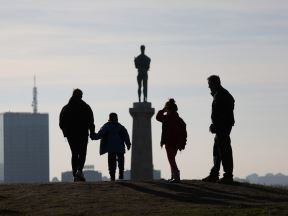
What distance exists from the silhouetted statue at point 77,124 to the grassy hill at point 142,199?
147cm

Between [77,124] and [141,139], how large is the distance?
20650 mm

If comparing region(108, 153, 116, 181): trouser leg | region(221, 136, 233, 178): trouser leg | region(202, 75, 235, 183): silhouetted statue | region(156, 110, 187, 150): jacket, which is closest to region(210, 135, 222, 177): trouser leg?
region(202, 75, 235, 183): silhouetted statue

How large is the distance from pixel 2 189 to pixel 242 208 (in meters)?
5.64

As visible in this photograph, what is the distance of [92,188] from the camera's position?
27.9 m

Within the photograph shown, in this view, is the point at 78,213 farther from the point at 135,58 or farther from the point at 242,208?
the point at 135,58

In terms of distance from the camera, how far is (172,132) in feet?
98.1

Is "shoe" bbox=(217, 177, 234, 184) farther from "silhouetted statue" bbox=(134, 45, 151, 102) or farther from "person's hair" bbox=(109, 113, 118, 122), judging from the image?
"silhouetted statue" bbox=(134, 45, 151, 102)

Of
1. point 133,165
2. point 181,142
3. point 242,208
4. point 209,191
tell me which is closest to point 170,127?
point 181,142

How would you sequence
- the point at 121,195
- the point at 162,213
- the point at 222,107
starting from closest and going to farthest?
the point at 162,213
the point at 121,195
the point at 222,107

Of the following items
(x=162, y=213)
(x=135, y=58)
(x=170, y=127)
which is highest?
(x=135, y=58)

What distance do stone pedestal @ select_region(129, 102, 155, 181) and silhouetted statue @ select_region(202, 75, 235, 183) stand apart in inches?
818

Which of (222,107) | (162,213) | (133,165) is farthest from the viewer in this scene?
(133,165)

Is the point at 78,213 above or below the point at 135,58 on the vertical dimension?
below

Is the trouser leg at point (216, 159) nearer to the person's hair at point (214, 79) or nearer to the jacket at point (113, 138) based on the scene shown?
the person's hair at point (214, 79)
